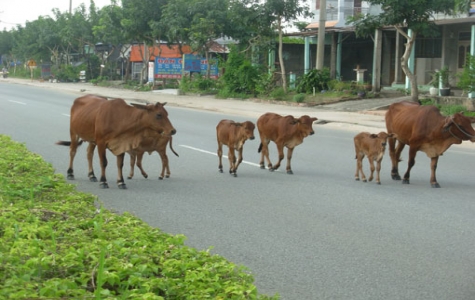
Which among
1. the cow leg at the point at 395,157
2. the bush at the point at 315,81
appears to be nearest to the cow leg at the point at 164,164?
the cow leg at the point at 395,157

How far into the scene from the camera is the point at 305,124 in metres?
12.6

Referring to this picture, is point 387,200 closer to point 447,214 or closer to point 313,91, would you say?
point 447,214

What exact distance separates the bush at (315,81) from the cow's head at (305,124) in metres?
23.2

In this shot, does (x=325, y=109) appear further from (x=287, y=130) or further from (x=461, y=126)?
(x=461, y=126)

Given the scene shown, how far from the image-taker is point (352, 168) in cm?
1388

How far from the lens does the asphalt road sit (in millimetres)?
6516

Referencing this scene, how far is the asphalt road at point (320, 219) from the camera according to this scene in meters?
6.52

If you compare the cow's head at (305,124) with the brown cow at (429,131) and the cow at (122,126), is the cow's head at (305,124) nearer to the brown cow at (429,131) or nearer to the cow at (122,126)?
the brown cow at (429,131)

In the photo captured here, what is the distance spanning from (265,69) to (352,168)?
27713 millimetres

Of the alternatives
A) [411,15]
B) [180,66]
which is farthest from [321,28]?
[180,66]

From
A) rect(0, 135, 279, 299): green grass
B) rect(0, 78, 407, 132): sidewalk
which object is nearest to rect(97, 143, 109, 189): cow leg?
rect(0, 135, 279, 299): green grass

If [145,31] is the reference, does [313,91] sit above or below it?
below

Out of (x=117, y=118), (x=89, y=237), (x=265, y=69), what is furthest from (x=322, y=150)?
(x=265, y=69)

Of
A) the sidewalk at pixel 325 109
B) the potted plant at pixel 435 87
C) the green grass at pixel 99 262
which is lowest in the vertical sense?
the green grass at pixel 99 262
